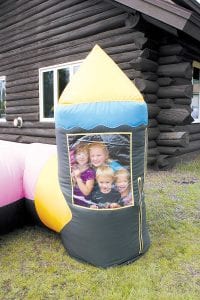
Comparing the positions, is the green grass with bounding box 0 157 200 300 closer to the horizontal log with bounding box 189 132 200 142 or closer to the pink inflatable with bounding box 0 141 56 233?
the pink inflatable with bounding box 0 141 56 233

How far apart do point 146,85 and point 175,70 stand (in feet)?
2.47

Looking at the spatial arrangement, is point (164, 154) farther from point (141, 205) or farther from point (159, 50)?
point (141, 205)

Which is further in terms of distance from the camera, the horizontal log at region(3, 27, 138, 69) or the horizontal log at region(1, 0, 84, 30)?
the horizontal log at region(1, 0, 84, 30)

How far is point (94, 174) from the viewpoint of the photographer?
3111 mm

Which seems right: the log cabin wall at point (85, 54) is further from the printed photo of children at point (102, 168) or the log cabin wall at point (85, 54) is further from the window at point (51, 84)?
the printed photo of children at point (102, 168)

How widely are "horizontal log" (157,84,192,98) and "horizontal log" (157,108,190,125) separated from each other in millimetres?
301

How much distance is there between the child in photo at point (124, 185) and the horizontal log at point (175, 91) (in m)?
4.50

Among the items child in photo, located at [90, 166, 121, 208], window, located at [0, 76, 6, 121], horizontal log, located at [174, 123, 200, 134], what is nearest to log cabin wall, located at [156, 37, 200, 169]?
horizontal log, located at [174, 123, 200, 134]

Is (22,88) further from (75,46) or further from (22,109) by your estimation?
(75,46)

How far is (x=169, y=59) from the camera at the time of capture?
288 inches

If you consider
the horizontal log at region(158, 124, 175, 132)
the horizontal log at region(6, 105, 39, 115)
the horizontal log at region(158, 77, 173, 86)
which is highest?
the horizontal log at region(158, 77, 173, 86)

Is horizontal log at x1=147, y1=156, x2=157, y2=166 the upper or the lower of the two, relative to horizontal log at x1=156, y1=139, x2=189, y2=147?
lower

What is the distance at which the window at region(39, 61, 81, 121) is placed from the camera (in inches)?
357

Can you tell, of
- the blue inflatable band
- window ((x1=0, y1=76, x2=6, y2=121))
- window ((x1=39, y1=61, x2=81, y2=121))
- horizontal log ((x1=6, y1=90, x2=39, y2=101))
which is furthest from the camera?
window ((x1=0, y1=76, x2=6, y2=121))
